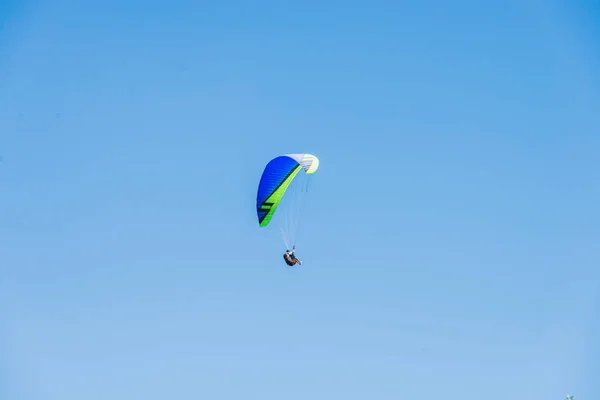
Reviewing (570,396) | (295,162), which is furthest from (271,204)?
(570,396)

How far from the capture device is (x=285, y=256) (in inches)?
1344

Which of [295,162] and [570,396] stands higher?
[295,162]

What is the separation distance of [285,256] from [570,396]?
25.8 m

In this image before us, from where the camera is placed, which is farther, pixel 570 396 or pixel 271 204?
pixel 570 396

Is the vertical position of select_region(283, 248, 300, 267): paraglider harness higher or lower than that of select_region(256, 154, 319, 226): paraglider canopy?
lower

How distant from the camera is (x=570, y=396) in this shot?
47719 millimetres

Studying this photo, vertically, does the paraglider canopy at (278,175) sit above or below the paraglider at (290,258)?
above

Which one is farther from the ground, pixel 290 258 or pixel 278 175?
pixel 278 175

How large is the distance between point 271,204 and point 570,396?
27.1 metres

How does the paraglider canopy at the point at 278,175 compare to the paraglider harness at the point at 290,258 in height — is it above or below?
above

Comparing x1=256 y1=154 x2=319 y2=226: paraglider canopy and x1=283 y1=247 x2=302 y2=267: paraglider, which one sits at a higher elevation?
x1=256 y1=154 x2=319 y2=226: paraglider canopy

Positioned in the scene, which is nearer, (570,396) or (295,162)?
(295,162)

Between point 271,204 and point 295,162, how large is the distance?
2.54m

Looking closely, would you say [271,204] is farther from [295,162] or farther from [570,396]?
[570,396]
